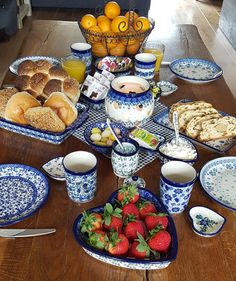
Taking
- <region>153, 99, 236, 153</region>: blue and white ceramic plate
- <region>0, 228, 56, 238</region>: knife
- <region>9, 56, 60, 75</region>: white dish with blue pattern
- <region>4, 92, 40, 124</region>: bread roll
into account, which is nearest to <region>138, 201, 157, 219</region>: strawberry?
<region>0, 228, 56, 238</region>: knife

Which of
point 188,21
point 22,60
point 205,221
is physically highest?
point 205,221

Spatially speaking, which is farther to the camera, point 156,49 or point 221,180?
point 156,49

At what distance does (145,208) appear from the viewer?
78cm

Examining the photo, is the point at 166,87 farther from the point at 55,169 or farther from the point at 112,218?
the point at 112,218

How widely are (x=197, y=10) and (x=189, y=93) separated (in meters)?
3.61

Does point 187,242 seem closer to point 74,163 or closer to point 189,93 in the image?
point 74,163

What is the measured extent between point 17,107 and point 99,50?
1.85 feet

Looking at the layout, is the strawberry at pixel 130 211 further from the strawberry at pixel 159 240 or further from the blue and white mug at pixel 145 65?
the blue and white mug at pixel 145 65

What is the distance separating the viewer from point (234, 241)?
0.81m

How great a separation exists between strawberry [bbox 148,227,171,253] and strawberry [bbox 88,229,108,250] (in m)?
0.09

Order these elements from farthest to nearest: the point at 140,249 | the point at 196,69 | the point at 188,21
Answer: the point at 188,21 < the point at 196,69 < the point at 140,249

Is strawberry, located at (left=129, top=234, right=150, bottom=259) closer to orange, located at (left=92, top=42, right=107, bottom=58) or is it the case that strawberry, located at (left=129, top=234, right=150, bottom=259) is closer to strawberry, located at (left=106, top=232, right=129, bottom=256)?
strawberry, located at (left=106, top=232, right=129, bottom=256)

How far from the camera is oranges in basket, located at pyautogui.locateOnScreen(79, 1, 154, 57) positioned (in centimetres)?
145

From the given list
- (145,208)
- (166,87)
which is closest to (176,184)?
(145,208)
